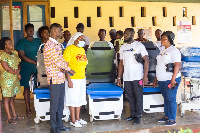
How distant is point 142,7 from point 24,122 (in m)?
4.99

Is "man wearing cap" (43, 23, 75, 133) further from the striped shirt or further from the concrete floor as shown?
the concrete floor

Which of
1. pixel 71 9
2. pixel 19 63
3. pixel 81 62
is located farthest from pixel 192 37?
pixel 19 63

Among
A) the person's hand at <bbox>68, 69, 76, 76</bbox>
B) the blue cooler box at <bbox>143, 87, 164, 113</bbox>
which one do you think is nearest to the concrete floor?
the blue cooler box at <bbox>143, 87, 164, 113</bbox>

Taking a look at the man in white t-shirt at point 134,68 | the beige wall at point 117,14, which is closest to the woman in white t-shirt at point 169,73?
the man in white t-shirt at point 134,68

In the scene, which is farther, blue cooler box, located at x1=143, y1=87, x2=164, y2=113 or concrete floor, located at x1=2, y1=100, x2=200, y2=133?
blue cooler box, located at x1=143, y1=87, x2=164, y2=113

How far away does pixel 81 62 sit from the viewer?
4.38m

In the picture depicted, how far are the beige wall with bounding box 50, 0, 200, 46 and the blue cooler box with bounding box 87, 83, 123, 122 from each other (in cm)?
315

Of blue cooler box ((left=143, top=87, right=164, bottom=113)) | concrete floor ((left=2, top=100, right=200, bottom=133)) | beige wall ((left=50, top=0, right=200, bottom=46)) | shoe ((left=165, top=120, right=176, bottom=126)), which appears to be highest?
beige wall ((left=50, top=0, right=200, bottom=46))

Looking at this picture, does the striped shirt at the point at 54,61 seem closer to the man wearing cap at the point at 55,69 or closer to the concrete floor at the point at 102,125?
the man wearing cap at the point at 55,69

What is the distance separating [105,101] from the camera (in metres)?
4.68

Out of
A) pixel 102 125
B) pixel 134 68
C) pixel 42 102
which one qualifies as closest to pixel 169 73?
pixel 134 68

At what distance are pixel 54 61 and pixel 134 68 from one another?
1.50 metres

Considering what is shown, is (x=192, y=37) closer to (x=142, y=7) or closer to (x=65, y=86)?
(x=142, y=7)

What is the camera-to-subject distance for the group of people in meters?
4.06
